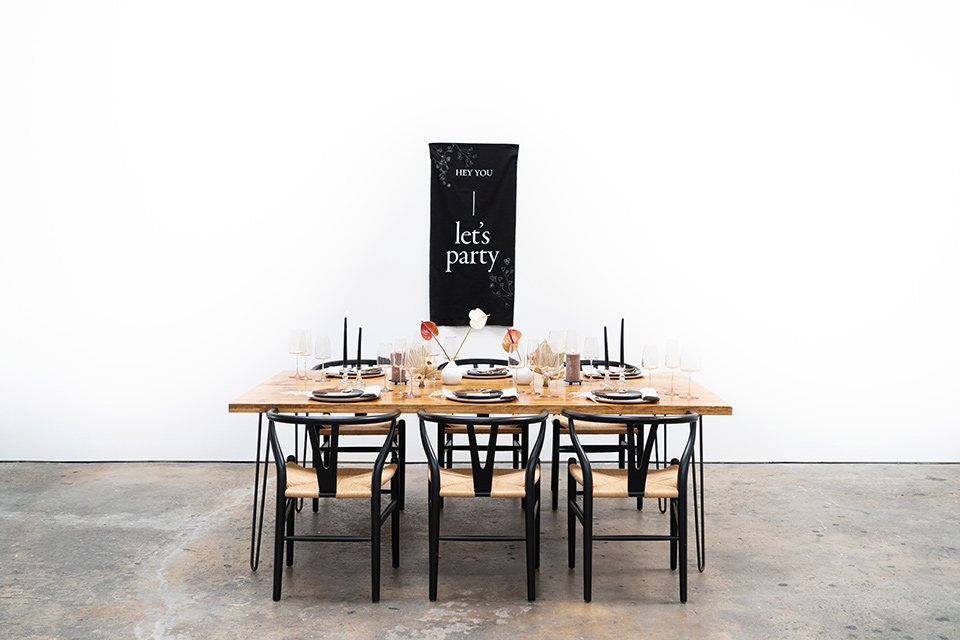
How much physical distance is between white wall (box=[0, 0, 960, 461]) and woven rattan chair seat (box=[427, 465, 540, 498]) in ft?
7.25

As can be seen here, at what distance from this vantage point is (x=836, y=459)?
5.38 metres

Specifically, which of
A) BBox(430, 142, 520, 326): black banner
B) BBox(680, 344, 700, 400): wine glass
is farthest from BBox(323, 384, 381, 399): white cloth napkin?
BBox(430, 142, 520, 326): black banner

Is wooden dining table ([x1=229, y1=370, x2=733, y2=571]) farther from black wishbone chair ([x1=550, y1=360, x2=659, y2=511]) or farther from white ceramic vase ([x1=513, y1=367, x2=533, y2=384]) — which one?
black wishbone chair ([x1=550, y1=360, x2=659, y2=511])

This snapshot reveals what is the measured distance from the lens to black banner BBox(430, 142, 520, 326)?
5309mm

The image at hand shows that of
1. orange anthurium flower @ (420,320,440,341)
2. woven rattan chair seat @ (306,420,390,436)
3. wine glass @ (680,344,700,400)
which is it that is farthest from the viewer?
woven rattan chair seat @ (306,420,390,436)

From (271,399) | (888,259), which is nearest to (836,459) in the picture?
(888,259)

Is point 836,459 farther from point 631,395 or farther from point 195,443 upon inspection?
point 195,443

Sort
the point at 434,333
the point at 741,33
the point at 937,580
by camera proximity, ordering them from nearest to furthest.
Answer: the point at 937,580, the point at 434,333, the point at 741,33

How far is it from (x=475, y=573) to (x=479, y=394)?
81cm

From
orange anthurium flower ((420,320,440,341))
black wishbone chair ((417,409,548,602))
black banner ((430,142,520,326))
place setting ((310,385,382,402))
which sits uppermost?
black banner ((430,142,520,326))

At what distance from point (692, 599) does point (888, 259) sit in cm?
349

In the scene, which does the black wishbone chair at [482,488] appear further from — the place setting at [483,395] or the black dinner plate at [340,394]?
the black dinner plate at [340,394]

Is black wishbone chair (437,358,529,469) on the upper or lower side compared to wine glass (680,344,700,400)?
lower

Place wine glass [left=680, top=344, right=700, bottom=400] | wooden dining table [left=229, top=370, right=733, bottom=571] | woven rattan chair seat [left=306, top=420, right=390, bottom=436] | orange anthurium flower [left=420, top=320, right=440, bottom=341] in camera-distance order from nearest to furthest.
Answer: wooden dining table [left=229, top=370, right=733, bottom=571], wine glass [left=680, top=344, right=700, bottom=400], orange anthurium flower [left=420, top=320, right=440, bottom=341], woven rattan chair seat [left=306, top=420, right=390, bottom=436]
